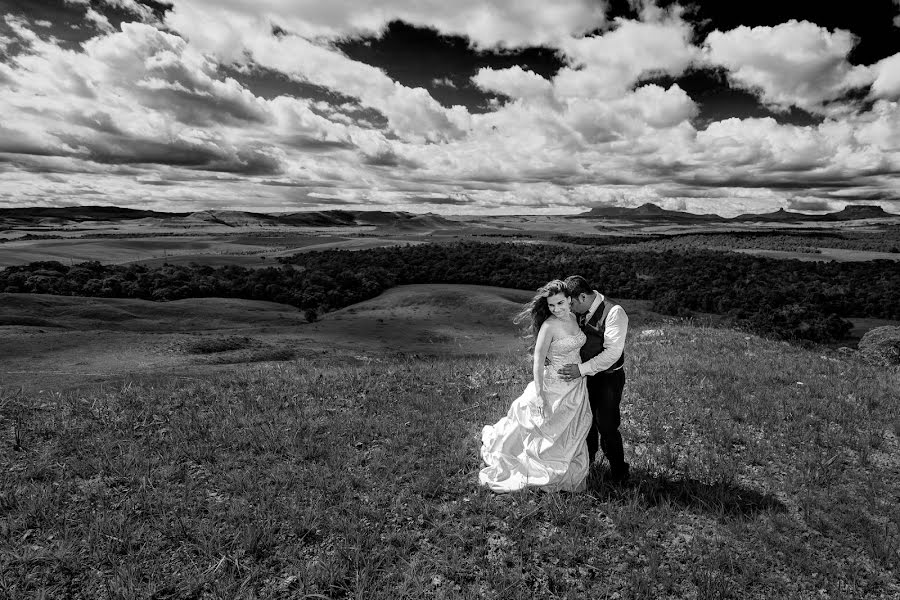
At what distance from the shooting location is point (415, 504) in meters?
6.34

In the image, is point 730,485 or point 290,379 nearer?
point 730,485

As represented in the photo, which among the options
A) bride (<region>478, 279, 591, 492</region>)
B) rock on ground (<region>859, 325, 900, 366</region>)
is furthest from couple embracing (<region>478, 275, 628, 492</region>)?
rock on ground (<region>859, 325, 900, 366</region>)

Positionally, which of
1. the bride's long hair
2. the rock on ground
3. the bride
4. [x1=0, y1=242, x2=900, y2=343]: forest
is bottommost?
[x1=0, y1=242, x2=900, y2=343]: forest

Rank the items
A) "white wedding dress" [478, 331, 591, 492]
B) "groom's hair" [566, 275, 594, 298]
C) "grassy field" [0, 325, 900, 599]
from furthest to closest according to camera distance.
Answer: "white wedding dress" [478, 331, 591, 492] < "groom's hair" [566, 275, 594, 298] < "grassy field" [0, 325, 900, 599]

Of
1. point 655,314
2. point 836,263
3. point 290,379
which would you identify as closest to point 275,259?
point 655,314

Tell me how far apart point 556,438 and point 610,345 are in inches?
62.8

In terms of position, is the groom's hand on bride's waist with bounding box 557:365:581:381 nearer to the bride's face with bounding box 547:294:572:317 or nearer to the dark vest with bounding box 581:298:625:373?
the dark vest with bounding box 581:298:625:373

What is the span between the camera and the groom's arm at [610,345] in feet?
20.1

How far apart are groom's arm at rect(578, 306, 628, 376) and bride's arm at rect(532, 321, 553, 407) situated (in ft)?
1.79

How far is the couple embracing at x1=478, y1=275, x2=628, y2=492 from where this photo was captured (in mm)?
6410

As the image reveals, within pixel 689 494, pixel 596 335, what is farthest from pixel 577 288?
pixel 689 494

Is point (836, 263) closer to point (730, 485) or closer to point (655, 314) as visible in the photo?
point (655, 314)

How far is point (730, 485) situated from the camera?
6875 millimetres

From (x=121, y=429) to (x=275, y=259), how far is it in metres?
124
